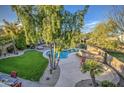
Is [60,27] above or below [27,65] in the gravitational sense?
above

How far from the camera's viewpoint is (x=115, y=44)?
575 cm

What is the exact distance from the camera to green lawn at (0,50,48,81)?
5.82 metres

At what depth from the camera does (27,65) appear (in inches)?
230

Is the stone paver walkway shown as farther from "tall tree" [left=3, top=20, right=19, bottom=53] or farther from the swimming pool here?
"tall tree" [left=3, top=20, right=19, bottom=53]

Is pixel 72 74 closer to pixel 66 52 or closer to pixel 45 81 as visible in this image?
pixel 66 52

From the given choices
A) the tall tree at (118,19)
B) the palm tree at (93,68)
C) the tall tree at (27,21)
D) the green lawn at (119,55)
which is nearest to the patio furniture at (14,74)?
the tall tree at (27,21)

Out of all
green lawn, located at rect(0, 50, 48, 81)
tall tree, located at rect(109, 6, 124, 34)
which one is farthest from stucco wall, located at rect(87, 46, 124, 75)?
green lawn, located at rect(0, 50, 48, 81)

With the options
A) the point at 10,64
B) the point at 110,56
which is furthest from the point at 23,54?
the point at 110,56

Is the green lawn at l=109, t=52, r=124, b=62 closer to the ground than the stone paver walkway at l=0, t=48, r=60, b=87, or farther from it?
farther from it

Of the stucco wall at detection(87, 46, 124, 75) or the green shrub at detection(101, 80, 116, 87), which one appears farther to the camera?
the stucco wall at detection(87, 46, 124, 75)

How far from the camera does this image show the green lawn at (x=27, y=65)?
5.82 metres

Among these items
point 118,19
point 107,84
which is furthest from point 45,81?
point 118,19
